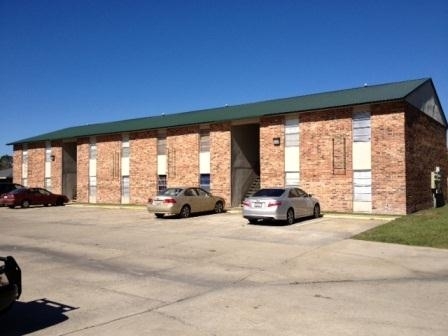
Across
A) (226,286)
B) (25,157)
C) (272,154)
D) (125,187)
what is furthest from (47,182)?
(226,286)

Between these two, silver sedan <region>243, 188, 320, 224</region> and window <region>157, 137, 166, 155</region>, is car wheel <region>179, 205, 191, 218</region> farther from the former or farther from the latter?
window <region>157, 137, 166, 155</region>

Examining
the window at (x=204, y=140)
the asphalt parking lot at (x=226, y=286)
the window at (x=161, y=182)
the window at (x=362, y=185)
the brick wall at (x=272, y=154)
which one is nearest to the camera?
the asphalt parking lot at (x=226, y=286)

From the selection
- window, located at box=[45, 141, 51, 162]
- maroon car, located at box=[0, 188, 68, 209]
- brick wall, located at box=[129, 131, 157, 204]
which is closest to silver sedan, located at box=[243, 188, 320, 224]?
brick wall, located at box=[129, 131, 157, 204]

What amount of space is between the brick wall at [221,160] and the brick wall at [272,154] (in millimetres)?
2573

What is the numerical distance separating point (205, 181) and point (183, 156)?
Answer: 7.99 feet

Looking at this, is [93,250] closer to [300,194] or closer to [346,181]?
[300,194]

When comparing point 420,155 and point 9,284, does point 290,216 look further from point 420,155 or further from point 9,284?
point 9,284

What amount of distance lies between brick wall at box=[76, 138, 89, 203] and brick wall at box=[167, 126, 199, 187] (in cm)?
959

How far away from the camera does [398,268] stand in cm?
913

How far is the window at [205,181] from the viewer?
92.3 ft

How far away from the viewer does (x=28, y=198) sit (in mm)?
31219

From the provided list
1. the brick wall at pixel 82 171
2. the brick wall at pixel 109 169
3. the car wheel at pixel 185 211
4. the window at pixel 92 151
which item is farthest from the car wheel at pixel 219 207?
the brick wall at pixel 82 171

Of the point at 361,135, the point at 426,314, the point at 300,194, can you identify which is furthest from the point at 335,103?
the point at 426,314

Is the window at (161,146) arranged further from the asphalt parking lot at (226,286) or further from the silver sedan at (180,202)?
the asphalt parking lot at (226,286)
